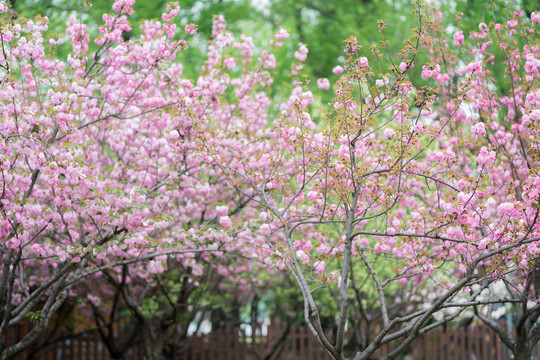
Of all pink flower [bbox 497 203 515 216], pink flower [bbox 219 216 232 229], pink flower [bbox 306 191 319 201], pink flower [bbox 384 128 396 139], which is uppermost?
pink flower [bbox 384 128 396 139]

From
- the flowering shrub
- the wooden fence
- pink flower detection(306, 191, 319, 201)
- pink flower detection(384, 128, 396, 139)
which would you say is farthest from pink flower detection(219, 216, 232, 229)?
the wooden fence

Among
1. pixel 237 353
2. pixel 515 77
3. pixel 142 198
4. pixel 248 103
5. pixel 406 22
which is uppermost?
pixel 406 22

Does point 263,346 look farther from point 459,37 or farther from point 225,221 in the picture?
point 459,37

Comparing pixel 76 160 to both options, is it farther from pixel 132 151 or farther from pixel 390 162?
pixel 390 162

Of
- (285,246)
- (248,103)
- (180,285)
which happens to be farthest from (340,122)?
(180,285)

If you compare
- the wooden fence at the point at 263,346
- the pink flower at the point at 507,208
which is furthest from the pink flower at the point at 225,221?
the wooden fence at the point at 263,346

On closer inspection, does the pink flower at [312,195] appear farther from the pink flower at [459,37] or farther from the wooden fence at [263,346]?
the wooden fence at [263,346]

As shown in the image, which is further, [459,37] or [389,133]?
[459,37]

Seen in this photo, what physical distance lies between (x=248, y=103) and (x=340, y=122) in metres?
3.52

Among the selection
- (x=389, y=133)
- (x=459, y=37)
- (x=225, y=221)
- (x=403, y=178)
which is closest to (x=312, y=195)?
(x=389, y=133)

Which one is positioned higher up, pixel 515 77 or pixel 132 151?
pixel 515 77

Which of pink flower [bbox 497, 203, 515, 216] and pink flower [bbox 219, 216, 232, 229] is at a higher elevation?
pink flower [bbox 219, 216, 232, 229]

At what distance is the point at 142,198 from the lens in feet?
18.7

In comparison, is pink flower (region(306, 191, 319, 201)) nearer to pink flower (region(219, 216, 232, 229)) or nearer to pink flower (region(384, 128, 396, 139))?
pink flower (region(384, 128, 396, 139))
